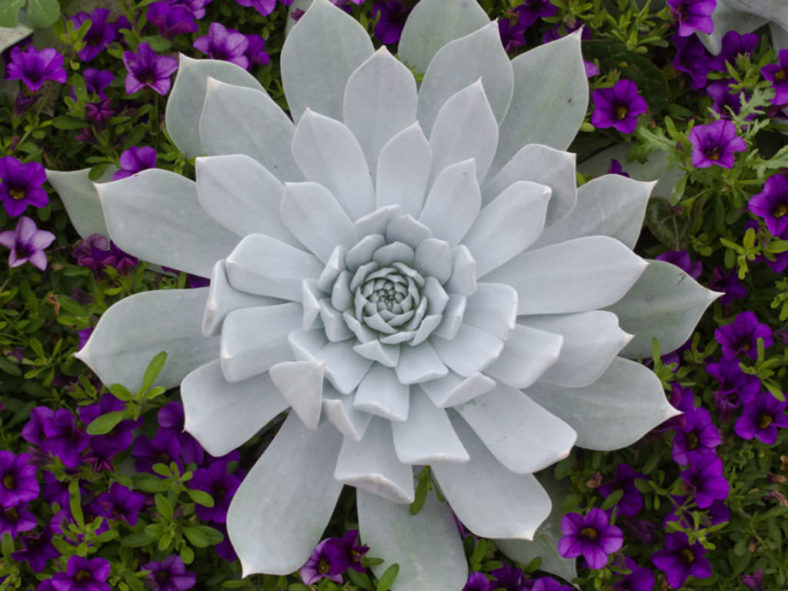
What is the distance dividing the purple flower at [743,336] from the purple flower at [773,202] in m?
0.17

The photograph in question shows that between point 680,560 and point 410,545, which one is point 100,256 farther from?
point 680,560

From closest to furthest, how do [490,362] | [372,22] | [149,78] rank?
[490,362]
[149,78]
[372,22]

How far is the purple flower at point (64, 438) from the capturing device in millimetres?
1621

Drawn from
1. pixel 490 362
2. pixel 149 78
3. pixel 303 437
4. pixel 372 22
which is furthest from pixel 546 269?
pixel 149 78

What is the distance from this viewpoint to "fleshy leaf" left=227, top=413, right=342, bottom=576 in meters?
1.42

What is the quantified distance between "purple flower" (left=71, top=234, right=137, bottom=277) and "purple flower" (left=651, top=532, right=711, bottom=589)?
111cm

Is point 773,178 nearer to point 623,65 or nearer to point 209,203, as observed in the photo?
point 623,65

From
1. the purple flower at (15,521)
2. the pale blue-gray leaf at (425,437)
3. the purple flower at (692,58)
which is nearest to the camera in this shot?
the pale blue-gray leaf at (425,437)

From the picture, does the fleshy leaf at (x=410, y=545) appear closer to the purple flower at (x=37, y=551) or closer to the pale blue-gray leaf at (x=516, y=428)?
the pale blue-gray leaf at (x=516, y=428)

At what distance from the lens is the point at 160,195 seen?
145 centimetres

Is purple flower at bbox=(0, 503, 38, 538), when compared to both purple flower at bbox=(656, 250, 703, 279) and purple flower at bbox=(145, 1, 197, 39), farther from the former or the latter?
purple flower at bbox=(656, 250, 703, 279)

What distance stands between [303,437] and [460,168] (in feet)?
1.68

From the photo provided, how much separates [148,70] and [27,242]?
1.35 ft

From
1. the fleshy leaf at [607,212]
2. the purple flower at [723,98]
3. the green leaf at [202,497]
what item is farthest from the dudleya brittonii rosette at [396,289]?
the purple flower at [723,98]
